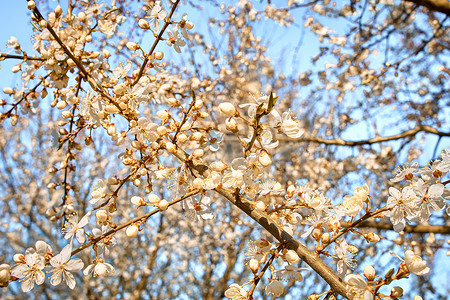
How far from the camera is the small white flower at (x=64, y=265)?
1180 millimetres

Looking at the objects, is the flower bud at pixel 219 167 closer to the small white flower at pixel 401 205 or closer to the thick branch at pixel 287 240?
the thick branch at pixel 287 240

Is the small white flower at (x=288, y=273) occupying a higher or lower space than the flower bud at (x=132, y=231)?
lower

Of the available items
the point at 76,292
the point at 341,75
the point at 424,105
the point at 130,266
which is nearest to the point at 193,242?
the point at 130,266

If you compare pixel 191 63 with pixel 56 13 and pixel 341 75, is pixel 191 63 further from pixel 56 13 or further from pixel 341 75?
pixel 56 13

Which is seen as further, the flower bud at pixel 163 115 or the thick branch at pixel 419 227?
the thick branch at pixel 419 227

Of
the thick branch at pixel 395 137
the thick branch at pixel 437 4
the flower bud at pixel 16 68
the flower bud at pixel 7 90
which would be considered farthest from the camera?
the thick branch at pixel 395 137

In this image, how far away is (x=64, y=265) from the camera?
123 centimetres

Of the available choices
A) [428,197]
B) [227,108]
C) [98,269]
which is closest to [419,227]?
[428,197]

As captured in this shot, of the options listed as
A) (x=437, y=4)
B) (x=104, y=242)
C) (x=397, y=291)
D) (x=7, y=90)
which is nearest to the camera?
(x=397, y=291)

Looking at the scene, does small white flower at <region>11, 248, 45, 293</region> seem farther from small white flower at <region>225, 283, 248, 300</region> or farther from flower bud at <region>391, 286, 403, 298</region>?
flower bud at <region>391, 286, 403, 298</region>

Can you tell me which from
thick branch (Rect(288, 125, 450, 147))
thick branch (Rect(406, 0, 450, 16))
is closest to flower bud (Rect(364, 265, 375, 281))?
thick branch (Rect(406, 0, 450, 16))

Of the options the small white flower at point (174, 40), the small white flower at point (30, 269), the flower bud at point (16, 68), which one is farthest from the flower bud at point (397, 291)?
the flower bud at point (16, 68)

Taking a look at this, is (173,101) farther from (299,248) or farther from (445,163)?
(445,163)

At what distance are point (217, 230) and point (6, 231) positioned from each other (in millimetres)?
4687
